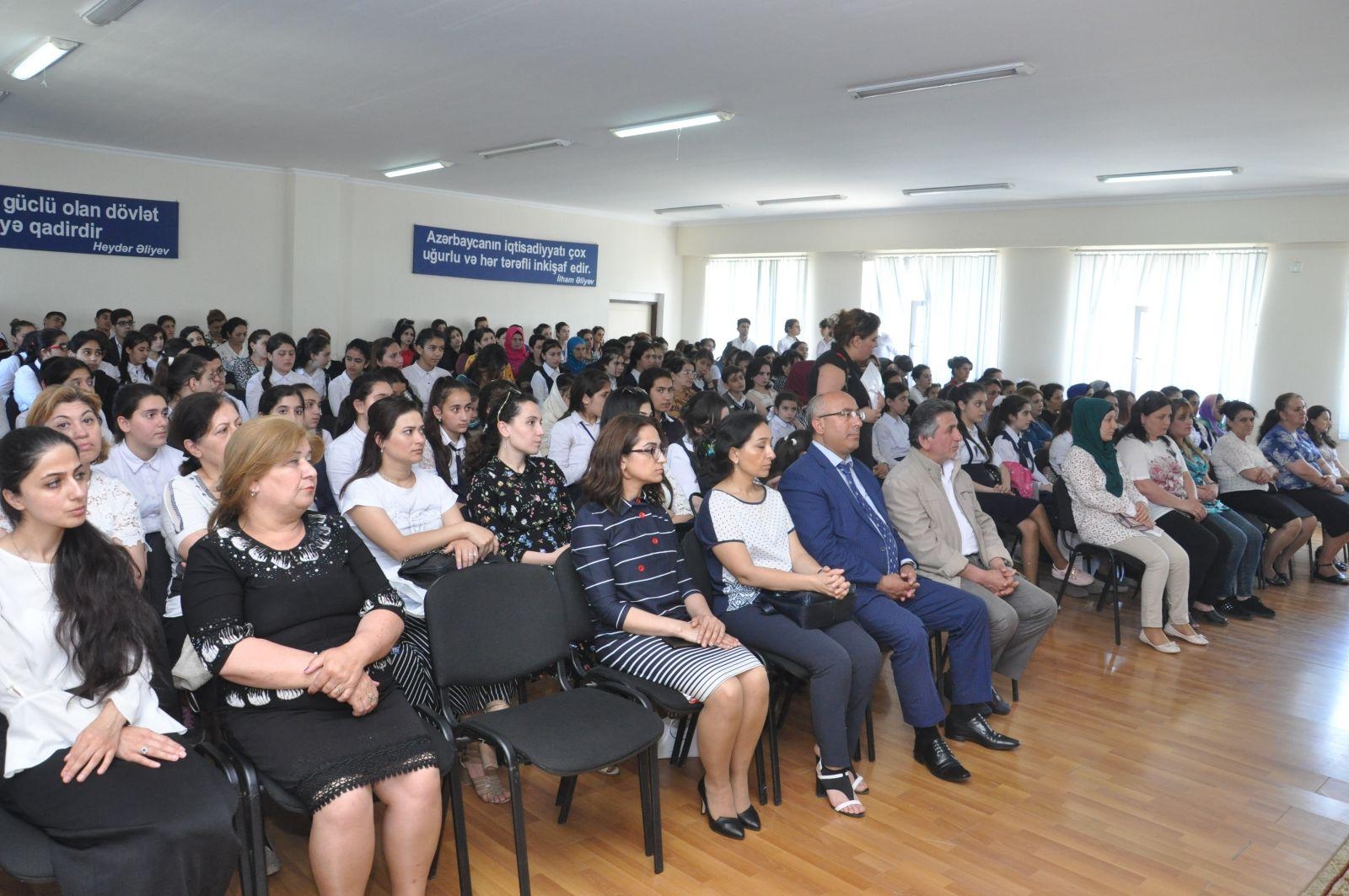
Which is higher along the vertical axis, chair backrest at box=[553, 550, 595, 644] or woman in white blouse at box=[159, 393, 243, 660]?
woman in white blouse at box=[159, 393, 243, 660]

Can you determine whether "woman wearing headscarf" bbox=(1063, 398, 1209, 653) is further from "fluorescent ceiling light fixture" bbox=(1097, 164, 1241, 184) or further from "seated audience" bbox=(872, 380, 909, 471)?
"fluorescent ceiling light fixture" bbox=(1097, 164, 1241, 184)

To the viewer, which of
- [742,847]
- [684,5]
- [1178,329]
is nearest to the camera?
[742,847]

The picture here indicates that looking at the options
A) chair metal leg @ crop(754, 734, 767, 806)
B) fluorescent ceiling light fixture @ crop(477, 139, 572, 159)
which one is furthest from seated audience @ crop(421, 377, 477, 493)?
fluorescent ceiling light fixture @ crop(477, 139, 572, 159)

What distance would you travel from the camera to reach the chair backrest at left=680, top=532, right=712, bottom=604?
346 centimetres

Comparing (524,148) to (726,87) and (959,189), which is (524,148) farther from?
(959,189)

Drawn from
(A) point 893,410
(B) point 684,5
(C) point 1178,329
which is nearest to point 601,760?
(B) point 684,5

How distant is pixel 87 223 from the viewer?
937 centimetres

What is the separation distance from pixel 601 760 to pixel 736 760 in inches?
27.2

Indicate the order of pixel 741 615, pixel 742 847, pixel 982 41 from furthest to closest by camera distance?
pixel 982 41
pixel 741 615
pixel 742 847

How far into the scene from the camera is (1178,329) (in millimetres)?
10781

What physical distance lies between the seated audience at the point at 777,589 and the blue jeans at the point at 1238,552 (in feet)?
11.3

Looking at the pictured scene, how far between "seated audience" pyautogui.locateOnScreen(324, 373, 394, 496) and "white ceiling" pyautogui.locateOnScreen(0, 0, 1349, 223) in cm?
206

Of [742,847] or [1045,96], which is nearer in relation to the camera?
[742,847]

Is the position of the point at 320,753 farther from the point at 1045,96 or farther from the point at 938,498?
the point at 1045,96
